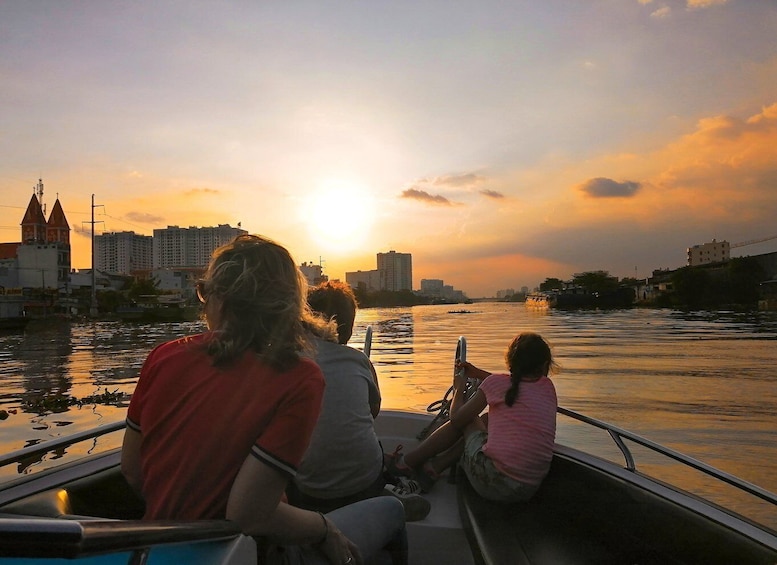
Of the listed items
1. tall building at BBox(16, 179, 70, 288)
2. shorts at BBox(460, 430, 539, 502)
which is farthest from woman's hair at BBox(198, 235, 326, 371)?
tall building at BBox(16, 179, 70, 288)

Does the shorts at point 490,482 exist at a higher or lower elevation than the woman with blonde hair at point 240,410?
lower

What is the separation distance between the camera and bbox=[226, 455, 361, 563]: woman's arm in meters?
1.49

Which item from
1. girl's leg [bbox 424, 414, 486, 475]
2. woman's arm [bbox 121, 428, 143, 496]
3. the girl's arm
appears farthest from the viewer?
girl's leg [bbox 424, 414, 486, 475]

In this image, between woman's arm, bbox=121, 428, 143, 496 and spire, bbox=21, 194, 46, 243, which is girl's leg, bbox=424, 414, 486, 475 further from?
spire, bbox=21, 194, 46, 243

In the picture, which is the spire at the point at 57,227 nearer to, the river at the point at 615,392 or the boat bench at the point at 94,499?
the river at the point at 615,392

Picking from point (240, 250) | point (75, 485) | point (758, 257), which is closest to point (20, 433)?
point (75, 485)

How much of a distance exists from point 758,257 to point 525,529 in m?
110

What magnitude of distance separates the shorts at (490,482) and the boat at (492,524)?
117 mm

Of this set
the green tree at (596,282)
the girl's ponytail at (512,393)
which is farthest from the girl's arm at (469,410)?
the green tree at (596,282)

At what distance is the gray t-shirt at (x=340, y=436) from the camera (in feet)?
9.41

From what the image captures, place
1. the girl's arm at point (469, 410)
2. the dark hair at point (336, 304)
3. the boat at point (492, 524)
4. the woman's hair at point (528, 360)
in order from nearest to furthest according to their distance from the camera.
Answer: the boat at point (492, 524)
the dark hair at point (336, 304)
the woman's hair at point (528, 360)
the girl's arm at point (469, 410)

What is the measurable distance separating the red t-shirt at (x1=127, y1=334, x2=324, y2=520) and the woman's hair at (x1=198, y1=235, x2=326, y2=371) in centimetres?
4

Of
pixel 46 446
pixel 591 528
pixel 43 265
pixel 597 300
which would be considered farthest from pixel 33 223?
pixel 591 528

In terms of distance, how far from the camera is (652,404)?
39.3ft
